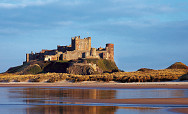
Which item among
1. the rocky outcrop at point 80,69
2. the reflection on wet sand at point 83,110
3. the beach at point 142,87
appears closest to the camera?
the reflection on wet sand at point 83,110

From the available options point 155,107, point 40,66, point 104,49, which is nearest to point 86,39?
point 104,49

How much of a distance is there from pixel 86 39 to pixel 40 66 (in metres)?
18.0

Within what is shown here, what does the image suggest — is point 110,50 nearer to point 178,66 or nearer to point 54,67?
point 54,67

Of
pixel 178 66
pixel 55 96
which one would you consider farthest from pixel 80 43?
pixel 55 96

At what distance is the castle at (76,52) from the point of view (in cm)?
8506

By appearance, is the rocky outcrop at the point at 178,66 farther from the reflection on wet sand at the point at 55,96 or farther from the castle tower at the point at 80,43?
the reflection on wet sand at the point at 55,96

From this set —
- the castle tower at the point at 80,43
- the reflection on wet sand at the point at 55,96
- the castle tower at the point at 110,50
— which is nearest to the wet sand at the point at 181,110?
the reflection on wet sand at the point at 55,96

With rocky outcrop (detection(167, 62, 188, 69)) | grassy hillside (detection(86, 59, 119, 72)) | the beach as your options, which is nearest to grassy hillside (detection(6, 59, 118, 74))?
grassy hillside (detection(86, 59, 119, 72))

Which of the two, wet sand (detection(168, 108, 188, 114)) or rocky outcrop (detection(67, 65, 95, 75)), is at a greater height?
rocky outcrop (detection(67, 65, 95, 75))

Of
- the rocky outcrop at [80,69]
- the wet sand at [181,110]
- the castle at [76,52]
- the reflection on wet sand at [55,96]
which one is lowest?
the wet sand at [181,110]

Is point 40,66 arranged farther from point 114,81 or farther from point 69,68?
point 114,81

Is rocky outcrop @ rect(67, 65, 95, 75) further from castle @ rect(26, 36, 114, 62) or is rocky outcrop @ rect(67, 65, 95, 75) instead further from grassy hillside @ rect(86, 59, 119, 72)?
castle @ rect(26, 36, 114, 62)

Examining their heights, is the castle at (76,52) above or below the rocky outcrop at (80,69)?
above

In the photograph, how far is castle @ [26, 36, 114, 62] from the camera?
85.1 metres
